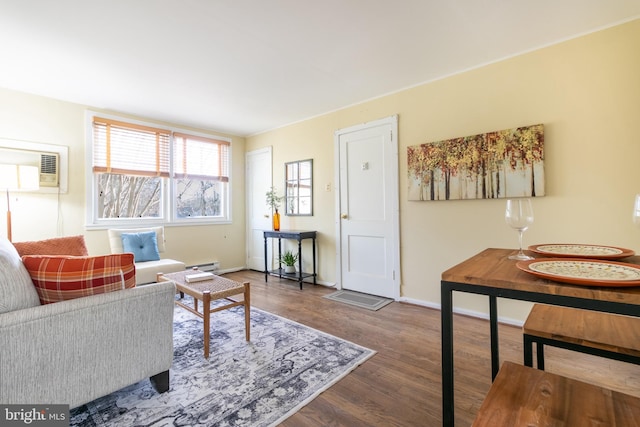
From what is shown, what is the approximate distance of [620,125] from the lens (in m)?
2.16

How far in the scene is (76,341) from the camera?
4.46 feet

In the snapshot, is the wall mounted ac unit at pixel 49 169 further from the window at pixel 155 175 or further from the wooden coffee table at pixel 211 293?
the wooden coffee table at pixel 211 293

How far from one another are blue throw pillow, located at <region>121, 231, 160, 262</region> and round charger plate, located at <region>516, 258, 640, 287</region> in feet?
12.5

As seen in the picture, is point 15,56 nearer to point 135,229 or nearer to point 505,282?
point 135,229

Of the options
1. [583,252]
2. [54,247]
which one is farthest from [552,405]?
[54,247]

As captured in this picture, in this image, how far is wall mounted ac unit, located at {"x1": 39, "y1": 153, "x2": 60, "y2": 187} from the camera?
3301 millimetres

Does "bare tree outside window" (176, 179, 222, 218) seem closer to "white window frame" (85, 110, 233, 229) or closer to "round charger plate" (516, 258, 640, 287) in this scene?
"white window frame" (85, 110, 233, 229)

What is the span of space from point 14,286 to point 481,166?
130 inches

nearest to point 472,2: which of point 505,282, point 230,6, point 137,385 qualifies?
point 230,6

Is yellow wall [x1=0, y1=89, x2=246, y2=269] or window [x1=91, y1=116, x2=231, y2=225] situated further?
window [x1=91, y1=116, x2=231, y2=225]

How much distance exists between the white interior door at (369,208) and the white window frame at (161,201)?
226 cm

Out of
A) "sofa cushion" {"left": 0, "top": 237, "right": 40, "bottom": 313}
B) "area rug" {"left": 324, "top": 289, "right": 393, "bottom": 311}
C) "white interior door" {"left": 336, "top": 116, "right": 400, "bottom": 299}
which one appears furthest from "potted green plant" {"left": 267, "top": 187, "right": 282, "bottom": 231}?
"sofa cushion" {"left": 0, "top": 237, "right": 40, "bottom": 313}

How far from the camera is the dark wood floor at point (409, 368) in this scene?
151 centimetres

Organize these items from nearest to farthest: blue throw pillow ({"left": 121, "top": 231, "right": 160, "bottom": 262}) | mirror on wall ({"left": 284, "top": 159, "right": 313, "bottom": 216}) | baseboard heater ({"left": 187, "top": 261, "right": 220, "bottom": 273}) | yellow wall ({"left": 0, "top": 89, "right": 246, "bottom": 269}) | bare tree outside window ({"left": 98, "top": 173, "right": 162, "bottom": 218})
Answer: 1. yellow wall ({"left": 0, "top": 89, "right": 246, "bottom": 269})
2. blue throw pillow ({"left": 121, "top": 231, "right": 160, "bottom": 262})
3. bare tree outside window ({"left": 98, "top": 173, "right": 162, "bottom": 218})
4. mirror on wall ({"left": 284, "top": 159, "right": 313, "bottom": 216})
5. baseboard heater ({"left": 187, "top": 261, "right": 220, "bottom": 273})
